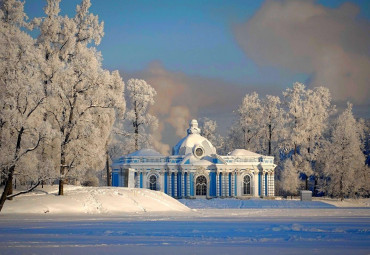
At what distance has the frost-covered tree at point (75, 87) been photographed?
1195 inches

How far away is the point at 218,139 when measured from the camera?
264ft

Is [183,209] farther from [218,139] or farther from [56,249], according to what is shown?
[218,139]

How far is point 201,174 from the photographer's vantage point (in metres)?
55.3

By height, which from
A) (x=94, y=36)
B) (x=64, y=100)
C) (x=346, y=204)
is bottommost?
(x=346, y=204)

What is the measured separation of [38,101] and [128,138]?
1333 inches

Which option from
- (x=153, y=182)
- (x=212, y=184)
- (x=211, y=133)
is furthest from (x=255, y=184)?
(x=211, y=133)

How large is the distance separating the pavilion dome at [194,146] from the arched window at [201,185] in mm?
2539

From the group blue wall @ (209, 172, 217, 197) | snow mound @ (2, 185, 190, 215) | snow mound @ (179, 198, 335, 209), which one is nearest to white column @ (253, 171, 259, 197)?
snow mound @ (179, 198, 335, 209)

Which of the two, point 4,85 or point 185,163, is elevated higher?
point 4,85

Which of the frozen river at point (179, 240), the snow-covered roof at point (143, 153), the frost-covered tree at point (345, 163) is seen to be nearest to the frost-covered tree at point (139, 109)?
the snow-covered roof at point (143, 153)

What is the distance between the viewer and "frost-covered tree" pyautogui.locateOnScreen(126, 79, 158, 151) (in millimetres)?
55781

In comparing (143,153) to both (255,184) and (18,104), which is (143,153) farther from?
(18,104)

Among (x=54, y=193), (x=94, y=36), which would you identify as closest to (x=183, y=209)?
(x=54, y=193)

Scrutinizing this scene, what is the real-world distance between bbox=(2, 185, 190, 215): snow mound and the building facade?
19503 millimetres
